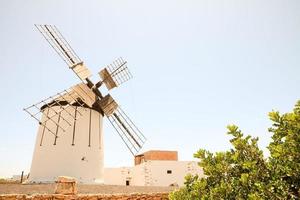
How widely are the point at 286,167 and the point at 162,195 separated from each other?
7.00 metres

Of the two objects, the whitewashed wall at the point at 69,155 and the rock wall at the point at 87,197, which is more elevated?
the whitewashed wall at the point at 69,155

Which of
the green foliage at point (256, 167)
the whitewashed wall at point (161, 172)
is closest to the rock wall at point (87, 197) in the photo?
the green foliage at point (256, 167)

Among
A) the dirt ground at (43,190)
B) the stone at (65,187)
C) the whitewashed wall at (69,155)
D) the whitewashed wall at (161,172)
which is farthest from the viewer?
the whitewashed wall at (161,172)

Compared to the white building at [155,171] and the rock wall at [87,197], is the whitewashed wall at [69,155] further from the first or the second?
the white building at [155,171]

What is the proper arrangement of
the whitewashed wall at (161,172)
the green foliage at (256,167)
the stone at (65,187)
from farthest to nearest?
the whitewashed wall at (161,172)
the stone at (65,187)
the green foliage at (256,167)

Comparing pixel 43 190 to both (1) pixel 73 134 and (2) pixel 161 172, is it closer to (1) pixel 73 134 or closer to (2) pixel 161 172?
(1) pixel 73 134

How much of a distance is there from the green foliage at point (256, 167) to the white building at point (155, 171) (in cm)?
2379

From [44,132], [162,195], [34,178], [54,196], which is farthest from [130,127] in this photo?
[54,196]

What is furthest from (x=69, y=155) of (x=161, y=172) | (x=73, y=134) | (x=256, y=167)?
(x=161, y=172)

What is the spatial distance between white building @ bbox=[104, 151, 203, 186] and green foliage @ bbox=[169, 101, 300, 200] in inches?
937

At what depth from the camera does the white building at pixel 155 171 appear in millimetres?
27516

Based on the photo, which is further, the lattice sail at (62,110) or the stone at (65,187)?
the lattice sail at (62,110)

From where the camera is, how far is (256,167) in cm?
375

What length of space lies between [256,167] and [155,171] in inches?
975
